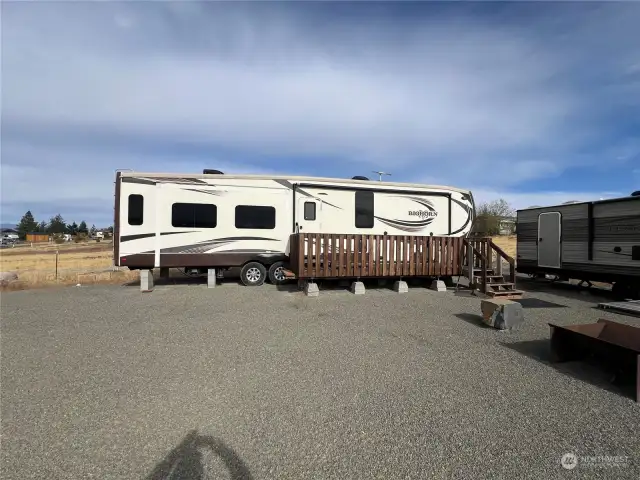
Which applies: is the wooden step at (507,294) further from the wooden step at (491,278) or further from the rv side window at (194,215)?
the rv side window at (194,215)

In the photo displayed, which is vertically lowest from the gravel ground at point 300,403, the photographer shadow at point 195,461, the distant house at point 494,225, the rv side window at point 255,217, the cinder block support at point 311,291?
the photographer shadow at point 195,461

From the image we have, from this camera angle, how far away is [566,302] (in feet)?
26.5

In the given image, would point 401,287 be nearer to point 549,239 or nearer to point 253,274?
point 253,274

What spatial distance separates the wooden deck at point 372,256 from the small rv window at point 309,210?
0.94 meters

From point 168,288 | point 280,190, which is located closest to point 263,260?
point 280,190

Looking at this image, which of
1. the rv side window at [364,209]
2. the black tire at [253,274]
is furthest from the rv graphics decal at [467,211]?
the black tire at [253,274]

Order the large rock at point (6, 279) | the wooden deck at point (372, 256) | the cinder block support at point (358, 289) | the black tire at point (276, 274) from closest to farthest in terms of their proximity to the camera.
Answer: the wooden deck at point (372, 256)
the cinder block support at point (358, 289)
the black tire at point (276, 274)
the large rock at point (6, 279)

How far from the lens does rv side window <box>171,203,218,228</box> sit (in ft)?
31.0

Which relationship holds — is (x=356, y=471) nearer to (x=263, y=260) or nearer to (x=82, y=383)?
(x=82, y=383)

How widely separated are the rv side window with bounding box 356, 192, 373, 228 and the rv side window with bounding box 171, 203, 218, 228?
13.6 ft

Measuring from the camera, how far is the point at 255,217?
392 inches

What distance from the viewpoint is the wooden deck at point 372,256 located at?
8867mm

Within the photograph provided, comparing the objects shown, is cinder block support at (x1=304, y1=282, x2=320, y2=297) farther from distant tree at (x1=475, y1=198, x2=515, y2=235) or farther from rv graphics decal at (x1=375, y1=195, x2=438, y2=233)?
distant tree at (x1=475, y1=198, x2=515, y2=235)

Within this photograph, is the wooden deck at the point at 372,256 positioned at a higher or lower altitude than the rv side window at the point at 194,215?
lower
